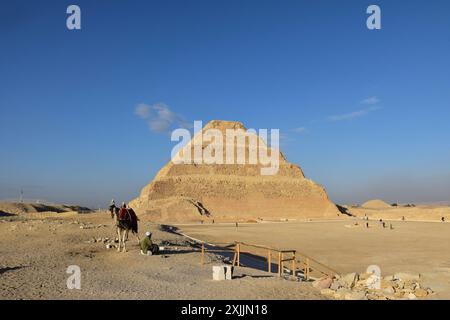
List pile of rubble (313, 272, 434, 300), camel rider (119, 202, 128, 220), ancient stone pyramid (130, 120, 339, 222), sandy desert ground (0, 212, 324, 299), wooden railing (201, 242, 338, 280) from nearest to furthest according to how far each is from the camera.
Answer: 1. sandy desert ground (0, 212, 324, 299)
2. pile of rubble (313, 272, 434, 300)
3. wooden railing (201, 242, 338, 280)
4. camel rider (119, 202, 128, 220)
5. ancient stone pyramid (130, 120, 339, 222)

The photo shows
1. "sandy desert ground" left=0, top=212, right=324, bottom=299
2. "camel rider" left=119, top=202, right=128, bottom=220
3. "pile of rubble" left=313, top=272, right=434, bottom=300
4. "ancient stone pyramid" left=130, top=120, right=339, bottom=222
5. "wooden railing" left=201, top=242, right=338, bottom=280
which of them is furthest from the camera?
"ancient stone pyramid" left=130, top=120, right=339, bottom=222

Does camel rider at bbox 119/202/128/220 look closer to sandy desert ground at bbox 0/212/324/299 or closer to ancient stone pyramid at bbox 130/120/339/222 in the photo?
sandy desert ground at bbox 0/212/324/299

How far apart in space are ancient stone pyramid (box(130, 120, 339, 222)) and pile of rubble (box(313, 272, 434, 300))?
178 feet

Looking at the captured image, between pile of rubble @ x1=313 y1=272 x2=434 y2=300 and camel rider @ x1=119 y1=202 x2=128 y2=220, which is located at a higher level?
camel rider @ x1=119 y1=202 x2=128 y2=220

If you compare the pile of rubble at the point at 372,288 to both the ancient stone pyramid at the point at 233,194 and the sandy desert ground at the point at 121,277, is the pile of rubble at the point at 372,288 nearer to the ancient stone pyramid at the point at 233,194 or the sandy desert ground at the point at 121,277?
the sandy desert ground at the point at 121,277

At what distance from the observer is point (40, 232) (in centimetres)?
2100

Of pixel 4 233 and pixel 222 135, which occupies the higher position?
pixel 222 135

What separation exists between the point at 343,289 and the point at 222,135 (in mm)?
87584

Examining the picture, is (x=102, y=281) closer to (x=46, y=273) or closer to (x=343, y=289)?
(x=46, y=273)

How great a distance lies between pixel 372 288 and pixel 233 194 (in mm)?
69330

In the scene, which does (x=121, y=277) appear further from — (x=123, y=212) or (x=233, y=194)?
(x=233, y=194)

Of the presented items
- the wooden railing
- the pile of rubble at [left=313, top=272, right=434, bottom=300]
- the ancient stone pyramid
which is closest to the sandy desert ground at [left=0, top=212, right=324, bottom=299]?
the pile of rubble at [left=313, top=272, right=434, bottom=300]

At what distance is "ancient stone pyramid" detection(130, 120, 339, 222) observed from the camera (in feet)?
231
